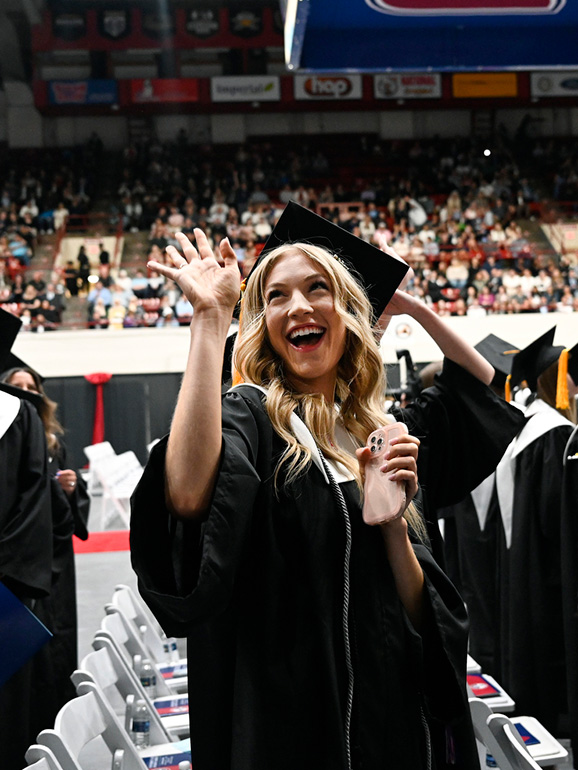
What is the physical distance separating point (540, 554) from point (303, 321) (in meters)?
3.08

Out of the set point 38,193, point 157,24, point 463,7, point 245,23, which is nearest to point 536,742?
point 463,7

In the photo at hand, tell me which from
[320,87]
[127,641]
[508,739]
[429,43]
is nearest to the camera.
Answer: [508,739]

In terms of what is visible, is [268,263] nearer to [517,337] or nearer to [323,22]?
[323,22]

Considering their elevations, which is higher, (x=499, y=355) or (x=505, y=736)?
(x=499, y=355)

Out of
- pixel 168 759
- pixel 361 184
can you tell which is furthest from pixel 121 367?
pixel 168 759

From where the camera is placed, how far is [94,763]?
4.14 m

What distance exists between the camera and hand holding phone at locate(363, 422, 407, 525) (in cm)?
144

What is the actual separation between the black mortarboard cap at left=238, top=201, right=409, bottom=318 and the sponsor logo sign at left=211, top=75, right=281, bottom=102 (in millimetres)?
26734

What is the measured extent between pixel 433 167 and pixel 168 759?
2539cm

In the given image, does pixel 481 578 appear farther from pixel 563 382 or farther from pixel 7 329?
pixel 7 329

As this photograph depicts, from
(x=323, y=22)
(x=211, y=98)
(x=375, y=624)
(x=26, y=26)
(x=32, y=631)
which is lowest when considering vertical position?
(x=32, y=631)

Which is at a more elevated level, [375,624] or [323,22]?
[323,22]

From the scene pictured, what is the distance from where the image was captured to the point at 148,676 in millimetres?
3924

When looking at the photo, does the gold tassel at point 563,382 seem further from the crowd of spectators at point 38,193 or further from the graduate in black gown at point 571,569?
the crowd of spectators at point 38,193
